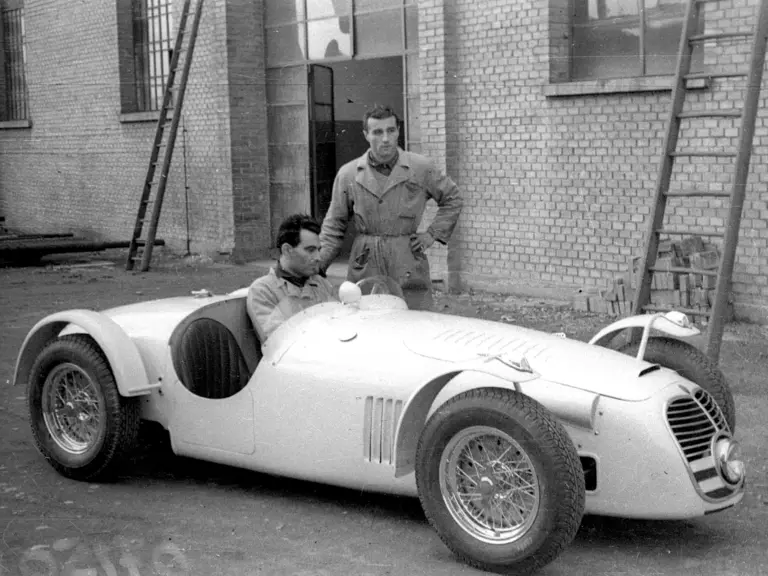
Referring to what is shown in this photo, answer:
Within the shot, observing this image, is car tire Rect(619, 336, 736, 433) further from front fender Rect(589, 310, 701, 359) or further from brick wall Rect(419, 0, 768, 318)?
brick wall Rect(419, 0, 768, 318)

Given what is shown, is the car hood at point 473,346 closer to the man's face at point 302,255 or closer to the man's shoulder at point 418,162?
the man's face at point 302,255

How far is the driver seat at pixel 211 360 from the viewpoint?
559 cm

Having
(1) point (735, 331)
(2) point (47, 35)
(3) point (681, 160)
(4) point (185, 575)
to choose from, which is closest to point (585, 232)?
(3) point (681, 160)

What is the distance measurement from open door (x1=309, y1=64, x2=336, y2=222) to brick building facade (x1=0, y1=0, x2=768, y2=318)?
114mm

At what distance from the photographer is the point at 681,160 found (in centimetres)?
1029

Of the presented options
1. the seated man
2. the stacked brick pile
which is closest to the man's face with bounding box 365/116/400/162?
the seated man

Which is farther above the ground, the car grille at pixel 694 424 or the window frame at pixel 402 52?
the window frame at pixel 402 52

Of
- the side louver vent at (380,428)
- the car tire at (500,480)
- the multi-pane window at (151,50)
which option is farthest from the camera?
the multi-pane window at (151,50)

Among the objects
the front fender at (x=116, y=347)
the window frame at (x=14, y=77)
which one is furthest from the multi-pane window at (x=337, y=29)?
the front fender at (x=116, y=347)

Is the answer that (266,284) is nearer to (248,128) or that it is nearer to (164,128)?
(248,128)

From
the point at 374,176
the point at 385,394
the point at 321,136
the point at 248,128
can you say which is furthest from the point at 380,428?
the point at 248,128

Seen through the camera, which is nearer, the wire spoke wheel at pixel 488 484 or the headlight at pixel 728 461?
the wire spoke wheel at pixel 488 484

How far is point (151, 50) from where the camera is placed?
18031 mm

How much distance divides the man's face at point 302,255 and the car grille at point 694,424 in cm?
200
